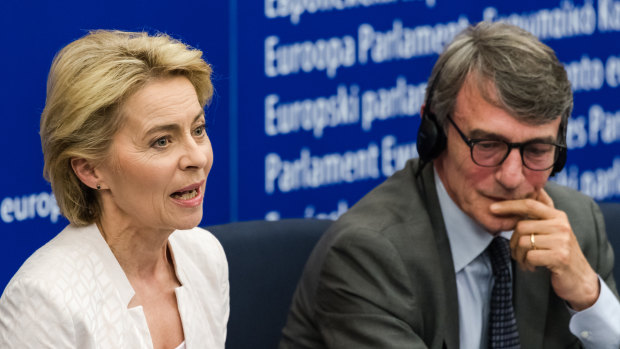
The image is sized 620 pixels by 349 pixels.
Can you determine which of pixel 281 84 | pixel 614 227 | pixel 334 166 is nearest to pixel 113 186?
pixel 281 84

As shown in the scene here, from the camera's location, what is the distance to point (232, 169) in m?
2.71

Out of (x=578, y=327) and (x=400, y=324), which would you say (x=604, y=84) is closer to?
(x=578, y=327)

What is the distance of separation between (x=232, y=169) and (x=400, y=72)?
2.15 feet

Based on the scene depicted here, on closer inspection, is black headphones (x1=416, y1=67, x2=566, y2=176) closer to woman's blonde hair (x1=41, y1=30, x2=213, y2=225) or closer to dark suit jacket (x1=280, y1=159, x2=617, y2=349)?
dark suit jacket (x1=280, y1=159, x2=617, y2=349)

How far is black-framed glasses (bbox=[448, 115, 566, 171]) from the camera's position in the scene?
6.82 feet

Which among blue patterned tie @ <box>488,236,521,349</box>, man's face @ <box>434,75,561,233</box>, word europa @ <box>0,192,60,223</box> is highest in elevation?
man's face @ <box>434,75,561,233</box>

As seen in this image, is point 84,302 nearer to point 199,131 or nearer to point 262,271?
point 199,131

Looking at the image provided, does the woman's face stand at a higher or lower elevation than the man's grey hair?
lower

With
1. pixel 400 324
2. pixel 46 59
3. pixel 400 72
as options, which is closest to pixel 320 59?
pixel 400 72

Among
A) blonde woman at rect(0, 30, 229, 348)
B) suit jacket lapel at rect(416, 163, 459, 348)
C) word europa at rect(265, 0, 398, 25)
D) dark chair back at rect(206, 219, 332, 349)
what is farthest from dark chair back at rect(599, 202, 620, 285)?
blonde woman at rect(0, 30, 229, 348)

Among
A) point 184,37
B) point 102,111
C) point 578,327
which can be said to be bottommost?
point 578,327

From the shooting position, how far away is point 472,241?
85.0 inches

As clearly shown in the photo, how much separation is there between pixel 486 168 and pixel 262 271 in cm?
57

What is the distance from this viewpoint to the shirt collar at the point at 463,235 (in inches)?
84.5
